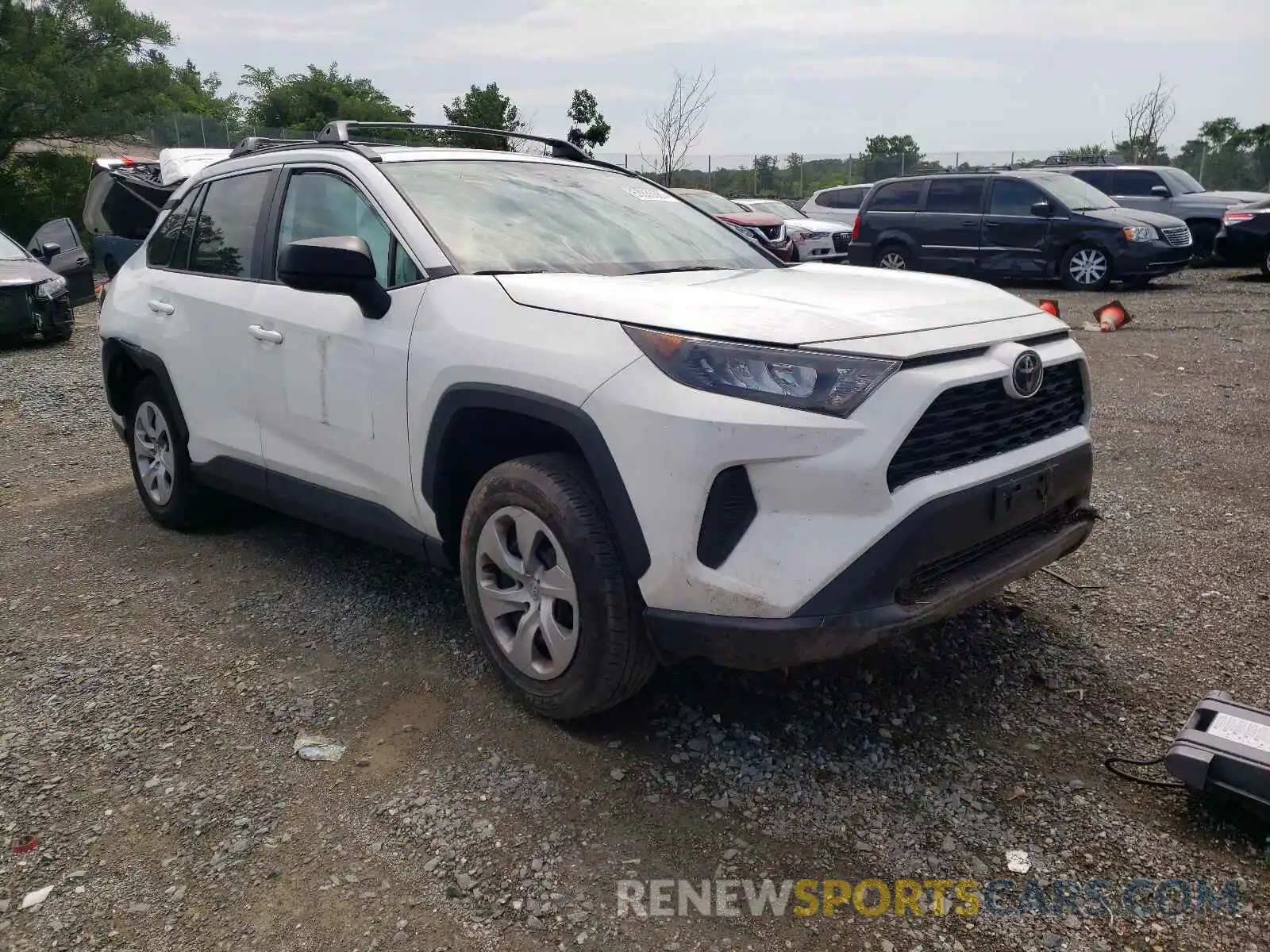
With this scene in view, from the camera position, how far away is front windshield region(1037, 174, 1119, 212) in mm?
13680

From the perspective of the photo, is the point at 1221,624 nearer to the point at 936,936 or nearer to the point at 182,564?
the point at 936,936

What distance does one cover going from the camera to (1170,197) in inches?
661

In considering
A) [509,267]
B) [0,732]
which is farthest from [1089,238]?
[0,732]

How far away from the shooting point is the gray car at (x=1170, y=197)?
1642cm

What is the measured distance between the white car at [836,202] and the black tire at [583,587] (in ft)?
62.3

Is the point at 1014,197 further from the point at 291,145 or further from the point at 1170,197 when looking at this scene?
the point at 291,145

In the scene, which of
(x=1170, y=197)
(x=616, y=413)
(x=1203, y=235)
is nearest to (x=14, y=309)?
(x=616, y=413)

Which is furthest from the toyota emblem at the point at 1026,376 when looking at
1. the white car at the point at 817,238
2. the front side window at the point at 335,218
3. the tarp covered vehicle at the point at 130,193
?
the white car at the point at 817,238

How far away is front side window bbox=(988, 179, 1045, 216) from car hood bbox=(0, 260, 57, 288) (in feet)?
40.0

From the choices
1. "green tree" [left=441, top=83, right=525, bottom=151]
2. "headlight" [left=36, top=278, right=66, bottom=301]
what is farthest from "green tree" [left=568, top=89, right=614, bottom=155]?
"headlight" [left=36, top=278, right=66, bottom=301]

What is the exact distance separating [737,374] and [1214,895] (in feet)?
5.29

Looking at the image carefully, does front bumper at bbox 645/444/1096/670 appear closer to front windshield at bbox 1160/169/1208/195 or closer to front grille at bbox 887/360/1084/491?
front grille at bbox 887/360/1084/491

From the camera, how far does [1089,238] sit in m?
13.4

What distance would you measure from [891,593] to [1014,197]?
1318cm
